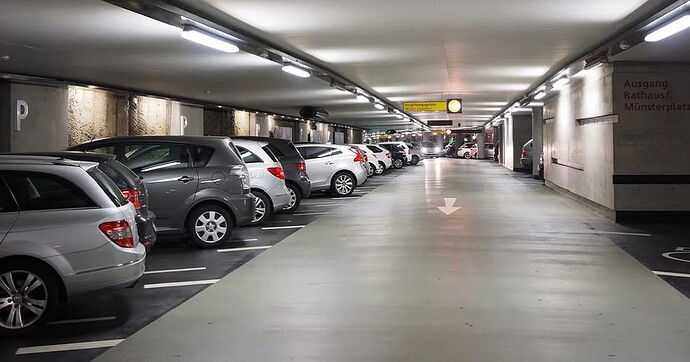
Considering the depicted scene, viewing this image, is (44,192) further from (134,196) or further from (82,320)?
(134,196)

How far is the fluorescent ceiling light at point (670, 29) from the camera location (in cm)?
792

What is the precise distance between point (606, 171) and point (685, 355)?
914cm

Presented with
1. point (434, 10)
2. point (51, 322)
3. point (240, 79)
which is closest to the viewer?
point (51, 322)

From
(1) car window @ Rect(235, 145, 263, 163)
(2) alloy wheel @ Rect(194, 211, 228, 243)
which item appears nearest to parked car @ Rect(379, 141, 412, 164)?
(1) car window @ Rect(235, 145, 263, 163)

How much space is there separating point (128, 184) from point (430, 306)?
368 centimetres

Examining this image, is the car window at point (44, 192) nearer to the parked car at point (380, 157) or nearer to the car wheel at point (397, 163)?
the parked car at point (380, 157)

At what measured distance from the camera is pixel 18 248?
5457 mm

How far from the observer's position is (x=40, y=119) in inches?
585

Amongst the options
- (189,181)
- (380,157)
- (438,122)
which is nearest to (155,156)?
(189,181)

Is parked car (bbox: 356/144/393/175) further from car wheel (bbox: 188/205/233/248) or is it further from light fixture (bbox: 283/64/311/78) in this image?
car wheel (bbox: 188/205/233/248)

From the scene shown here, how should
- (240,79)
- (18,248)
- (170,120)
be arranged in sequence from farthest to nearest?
1. (170,120)
2. (240,79)
3. (18,248)

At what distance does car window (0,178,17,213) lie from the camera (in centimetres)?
562

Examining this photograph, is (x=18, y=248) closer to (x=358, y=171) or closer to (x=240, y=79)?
(x=240, y=79)

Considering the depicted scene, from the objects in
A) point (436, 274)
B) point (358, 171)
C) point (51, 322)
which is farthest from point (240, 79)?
point (51, 322)
